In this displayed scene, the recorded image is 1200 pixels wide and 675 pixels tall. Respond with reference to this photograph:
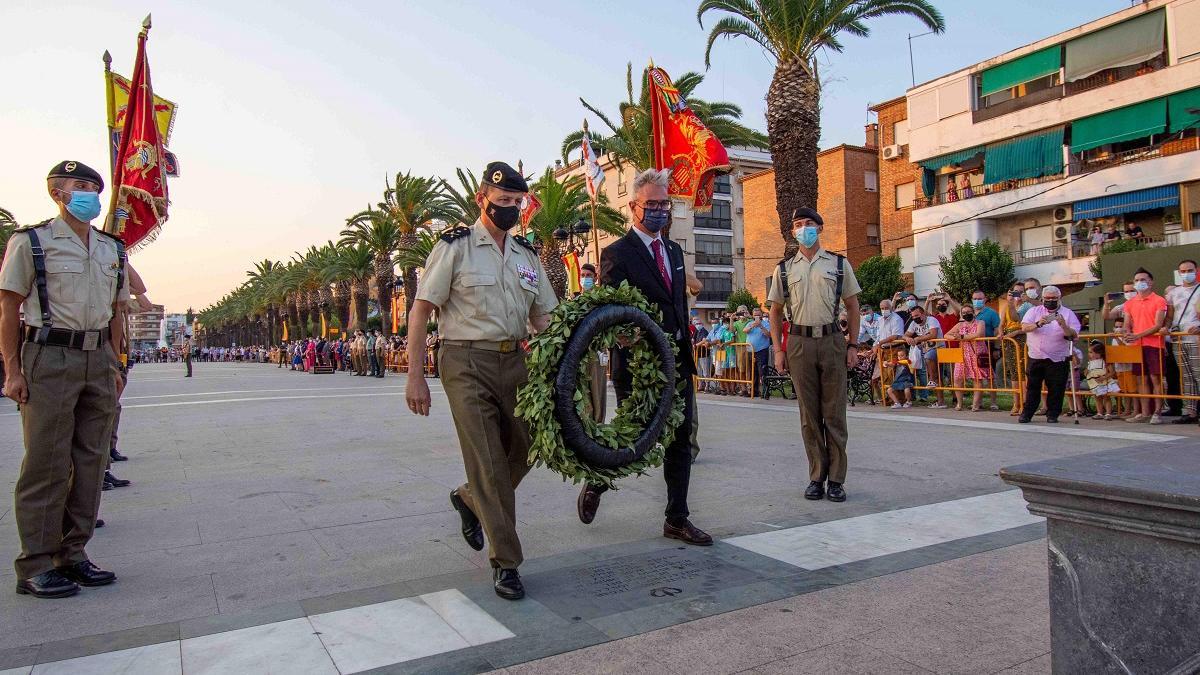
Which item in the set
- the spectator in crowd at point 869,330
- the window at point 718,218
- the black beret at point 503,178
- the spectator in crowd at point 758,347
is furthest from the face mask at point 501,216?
the window at point 718,218

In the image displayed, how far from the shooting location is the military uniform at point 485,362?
4.06 metres

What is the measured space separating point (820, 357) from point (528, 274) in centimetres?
271

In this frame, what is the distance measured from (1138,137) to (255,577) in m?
38.0

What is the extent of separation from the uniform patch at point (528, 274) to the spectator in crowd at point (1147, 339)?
9.62m

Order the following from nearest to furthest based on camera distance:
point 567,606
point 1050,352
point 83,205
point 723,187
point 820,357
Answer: point 567,606 → point 83,205 → point 820,357 → point 1050,352 → point 723,187

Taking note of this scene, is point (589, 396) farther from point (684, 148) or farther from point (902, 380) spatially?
point (902, 380)

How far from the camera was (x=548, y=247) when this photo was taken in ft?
113

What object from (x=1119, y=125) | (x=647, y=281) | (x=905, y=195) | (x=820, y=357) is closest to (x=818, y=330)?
(x=820, y=357)

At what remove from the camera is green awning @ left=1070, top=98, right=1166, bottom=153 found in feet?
105

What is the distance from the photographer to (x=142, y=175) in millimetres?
9492

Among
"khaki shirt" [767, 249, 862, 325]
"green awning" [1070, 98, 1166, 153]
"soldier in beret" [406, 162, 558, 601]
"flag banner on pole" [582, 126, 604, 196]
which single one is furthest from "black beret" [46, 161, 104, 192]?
"green awning" [1070, 98, 1166, 153]

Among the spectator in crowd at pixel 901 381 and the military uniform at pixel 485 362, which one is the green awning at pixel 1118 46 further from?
the military uniform at pixel 485 362

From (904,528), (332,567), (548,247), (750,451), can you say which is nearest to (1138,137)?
(548,247)

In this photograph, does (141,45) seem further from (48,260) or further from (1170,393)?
(1170,393)
